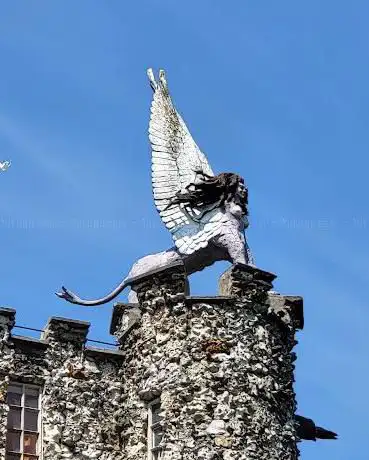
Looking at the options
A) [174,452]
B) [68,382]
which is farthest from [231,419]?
[68,382]

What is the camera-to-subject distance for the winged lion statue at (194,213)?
3297 cm

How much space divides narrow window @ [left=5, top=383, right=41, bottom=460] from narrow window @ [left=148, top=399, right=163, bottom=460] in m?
2.18

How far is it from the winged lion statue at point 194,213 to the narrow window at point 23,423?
3.24 m

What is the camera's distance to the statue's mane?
110 ft

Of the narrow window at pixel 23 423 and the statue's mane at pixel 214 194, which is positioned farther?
the statue's mane at pixel 214 194

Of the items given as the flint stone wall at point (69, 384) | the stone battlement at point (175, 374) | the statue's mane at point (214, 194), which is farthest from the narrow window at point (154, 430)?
the statue's mane at point (214, 194)

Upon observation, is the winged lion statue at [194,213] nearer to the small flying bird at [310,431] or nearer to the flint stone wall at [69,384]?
the flint stone wall at [69,384]

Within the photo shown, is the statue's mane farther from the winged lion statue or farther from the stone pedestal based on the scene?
the stone pedestal

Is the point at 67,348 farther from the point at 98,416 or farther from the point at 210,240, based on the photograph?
the point at 210,240

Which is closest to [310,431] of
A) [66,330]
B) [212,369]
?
[212,369]

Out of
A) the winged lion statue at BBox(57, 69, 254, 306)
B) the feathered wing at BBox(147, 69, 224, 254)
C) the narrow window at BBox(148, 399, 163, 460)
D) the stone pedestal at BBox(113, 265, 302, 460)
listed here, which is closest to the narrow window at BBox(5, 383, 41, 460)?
the stone pedestal at BBox(113, 265, 302, 460)

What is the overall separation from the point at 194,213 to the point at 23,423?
245 inches

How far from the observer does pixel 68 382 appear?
31.2m

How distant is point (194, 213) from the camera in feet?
110
